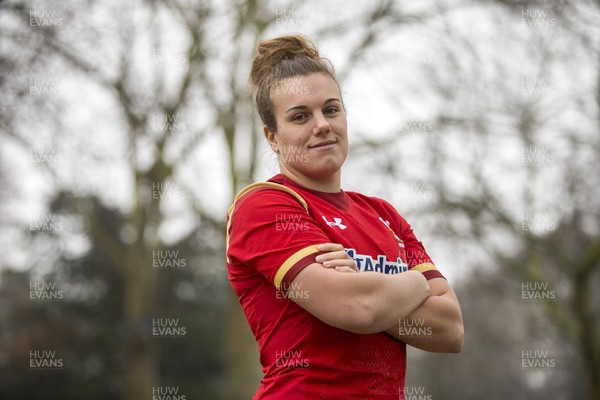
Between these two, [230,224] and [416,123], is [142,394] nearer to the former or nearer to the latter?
[416,123]

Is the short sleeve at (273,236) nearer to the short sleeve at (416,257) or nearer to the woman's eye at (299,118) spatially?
the woman's eye at (299,118)

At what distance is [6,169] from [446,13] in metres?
12.2

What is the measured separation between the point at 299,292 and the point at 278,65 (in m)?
1.01

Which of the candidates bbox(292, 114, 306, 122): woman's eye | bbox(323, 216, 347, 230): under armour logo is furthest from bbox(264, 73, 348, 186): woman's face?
bbox(323, 216, 347, 230): under armour logo

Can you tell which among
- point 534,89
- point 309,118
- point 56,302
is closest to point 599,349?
point 534,89

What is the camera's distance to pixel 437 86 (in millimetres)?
14023

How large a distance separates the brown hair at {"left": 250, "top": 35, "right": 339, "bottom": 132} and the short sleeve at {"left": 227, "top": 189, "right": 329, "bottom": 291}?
427 millimetres

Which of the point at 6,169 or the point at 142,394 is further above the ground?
the point at 6,169

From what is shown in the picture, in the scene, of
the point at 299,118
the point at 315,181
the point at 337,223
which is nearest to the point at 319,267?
the point at 337,223

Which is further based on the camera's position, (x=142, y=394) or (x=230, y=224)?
(x=142, y=394)

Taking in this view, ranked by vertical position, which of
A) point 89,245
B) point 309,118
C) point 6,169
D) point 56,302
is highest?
point 6,169

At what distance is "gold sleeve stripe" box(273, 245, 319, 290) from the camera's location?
2.58 m

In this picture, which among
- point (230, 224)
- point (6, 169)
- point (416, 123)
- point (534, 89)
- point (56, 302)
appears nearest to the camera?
point (230, 224)

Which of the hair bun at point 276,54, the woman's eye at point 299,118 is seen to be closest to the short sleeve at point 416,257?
the woman's eye at point 299,118
